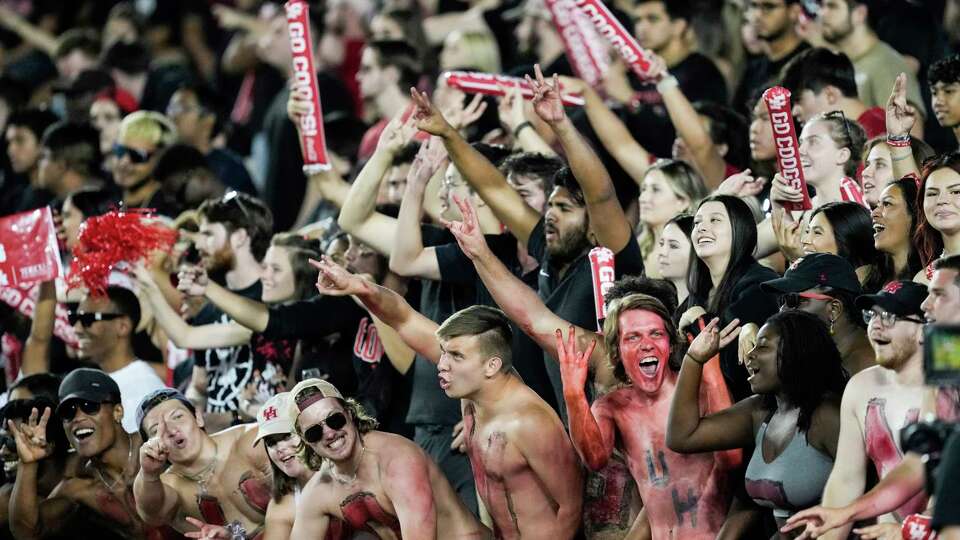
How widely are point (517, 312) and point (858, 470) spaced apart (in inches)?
71.4

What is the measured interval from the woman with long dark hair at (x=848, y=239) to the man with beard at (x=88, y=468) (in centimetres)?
365

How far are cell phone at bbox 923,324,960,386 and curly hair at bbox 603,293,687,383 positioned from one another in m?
2.41

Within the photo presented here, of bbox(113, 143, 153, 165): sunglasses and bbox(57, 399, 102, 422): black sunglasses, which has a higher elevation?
bbox(57, 399, 102, 422): black sunglasses

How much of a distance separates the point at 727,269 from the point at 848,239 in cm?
53

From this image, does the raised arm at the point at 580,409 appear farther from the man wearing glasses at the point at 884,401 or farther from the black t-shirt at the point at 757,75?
the black t-shirt at the point at 757,75

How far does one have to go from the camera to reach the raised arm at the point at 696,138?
9.39 meters

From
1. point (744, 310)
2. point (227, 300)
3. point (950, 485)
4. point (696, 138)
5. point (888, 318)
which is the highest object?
point (950, 485)

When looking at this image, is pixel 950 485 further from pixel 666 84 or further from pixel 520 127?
pixel 520 127

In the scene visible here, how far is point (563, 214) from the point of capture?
8.26m

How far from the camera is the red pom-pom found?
10.0 metres

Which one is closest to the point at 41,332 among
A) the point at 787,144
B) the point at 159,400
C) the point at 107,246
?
the point at 107,246

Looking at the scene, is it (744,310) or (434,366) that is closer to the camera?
(744,310)

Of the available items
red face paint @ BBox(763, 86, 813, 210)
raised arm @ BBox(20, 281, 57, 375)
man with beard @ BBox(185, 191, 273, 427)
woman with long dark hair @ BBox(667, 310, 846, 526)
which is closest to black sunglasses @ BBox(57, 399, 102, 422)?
man with beard @ BBox(185, 191, 273, 427)

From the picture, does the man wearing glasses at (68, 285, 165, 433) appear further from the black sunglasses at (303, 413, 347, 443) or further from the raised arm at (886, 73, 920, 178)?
the raised arm at (886, 73, 920, 178)
